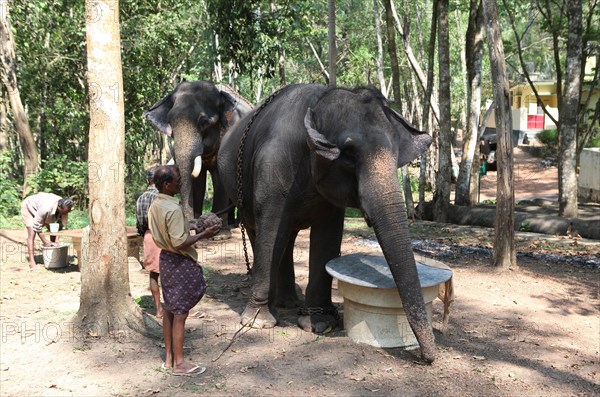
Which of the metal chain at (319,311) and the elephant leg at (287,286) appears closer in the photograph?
the metal chain at (319,311)

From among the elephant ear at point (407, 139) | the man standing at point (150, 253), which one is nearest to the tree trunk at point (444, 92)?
the elephant ear at point (407, 139)

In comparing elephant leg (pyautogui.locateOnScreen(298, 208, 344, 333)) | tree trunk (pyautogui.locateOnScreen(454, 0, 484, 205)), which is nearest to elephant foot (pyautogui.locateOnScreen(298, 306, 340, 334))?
elephant leg (pyautogui.locateOnScreen(298, 208, 344, 333))

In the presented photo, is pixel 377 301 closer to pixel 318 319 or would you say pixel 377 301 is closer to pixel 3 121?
pixel 318 319

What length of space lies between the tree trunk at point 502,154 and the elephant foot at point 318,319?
13.8 ft

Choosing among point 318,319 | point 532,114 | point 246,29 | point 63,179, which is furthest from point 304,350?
point 532,114

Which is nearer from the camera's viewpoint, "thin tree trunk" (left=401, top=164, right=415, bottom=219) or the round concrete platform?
the round concrete platform

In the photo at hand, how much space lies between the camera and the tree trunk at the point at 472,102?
15102 millimetres

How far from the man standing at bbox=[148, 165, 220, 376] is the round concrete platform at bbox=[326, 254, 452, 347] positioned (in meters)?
1.40

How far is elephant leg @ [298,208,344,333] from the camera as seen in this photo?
6.59 meters

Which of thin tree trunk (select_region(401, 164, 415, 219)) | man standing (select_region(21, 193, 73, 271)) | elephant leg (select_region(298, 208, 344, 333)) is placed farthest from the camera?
thin tree trunk (select_region(401, 164, 415, 219))

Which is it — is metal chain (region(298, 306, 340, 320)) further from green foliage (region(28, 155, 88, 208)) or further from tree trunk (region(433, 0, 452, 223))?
green foliage (region(28, 155, 88, 208))

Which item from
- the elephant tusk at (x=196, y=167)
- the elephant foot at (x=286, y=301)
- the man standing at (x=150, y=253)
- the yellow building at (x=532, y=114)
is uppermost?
the yellow building at (x=532, y=114)

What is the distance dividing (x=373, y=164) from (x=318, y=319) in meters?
1.92

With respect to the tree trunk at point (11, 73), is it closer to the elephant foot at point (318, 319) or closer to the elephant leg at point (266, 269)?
the elephant leg at point (266, 269)
